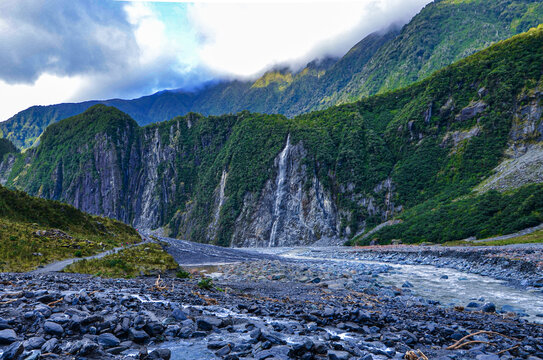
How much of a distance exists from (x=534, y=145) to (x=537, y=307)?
237 ft

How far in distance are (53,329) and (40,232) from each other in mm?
25942

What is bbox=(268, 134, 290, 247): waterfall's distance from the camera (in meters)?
97.3

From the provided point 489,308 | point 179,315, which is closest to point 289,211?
point 489,308

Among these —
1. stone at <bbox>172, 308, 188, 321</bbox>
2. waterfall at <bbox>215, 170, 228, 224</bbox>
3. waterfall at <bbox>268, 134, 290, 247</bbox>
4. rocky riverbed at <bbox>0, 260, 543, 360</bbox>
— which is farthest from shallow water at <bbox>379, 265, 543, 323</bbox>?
waterfall at <bbox>215, 170, 228, 224</bbox>

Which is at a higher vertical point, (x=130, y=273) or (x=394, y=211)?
(x=394, y=211)

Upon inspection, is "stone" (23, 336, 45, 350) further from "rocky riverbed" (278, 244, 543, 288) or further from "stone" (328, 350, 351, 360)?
"rocky riverbed" (278, 244, 543, 288)

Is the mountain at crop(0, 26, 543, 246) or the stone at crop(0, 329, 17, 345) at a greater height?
the mountain at crop(0, 26, 543, 246)

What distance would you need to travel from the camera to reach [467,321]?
9.93m

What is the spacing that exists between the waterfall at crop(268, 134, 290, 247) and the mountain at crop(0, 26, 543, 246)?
42 centimetres

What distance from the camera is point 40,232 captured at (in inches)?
1005

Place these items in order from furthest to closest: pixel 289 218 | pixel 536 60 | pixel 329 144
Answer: pixel 329 144 → pixel 289 218 → pixel 536 60

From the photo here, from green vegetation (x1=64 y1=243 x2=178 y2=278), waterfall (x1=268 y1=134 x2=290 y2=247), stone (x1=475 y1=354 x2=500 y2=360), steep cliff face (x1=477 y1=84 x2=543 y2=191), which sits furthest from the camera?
waterfall (x1=268 y1=134 x2=290 y2=247)

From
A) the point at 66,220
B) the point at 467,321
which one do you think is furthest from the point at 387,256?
the point at 66,220

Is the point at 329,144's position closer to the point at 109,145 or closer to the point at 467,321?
the point at 467,321
